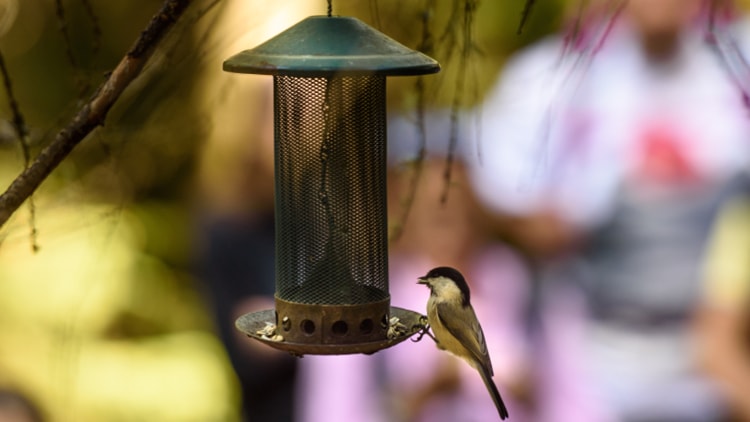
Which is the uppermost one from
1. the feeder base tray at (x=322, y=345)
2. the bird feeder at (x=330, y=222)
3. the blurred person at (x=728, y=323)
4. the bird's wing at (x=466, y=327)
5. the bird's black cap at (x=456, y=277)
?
the bird feeder at (x=330, y=222)

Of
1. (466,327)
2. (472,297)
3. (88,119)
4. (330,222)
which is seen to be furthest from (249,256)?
(88,119)

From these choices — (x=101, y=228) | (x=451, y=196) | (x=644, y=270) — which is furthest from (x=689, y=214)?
(x=101, y=228)

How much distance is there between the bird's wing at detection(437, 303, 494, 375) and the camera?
2.89 meters

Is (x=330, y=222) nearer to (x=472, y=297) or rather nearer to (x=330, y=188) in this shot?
(x=330, y=188)

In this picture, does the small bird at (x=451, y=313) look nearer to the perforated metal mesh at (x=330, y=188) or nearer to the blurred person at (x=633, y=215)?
the perforated metal mesh at (x=330, y=188)

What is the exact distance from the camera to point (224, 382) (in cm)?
523

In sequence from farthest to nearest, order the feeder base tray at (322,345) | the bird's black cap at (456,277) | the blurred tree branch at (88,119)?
1. the bird's black cap at (456,277)
2. the feeder base tray at (322,345)
3. the blurred tree branch at (88,119)

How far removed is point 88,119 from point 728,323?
259 centimetres

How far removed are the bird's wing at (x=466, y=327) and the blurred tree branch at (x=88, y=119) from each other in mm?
1236

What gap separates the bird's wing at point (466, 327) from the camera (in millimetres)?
2889

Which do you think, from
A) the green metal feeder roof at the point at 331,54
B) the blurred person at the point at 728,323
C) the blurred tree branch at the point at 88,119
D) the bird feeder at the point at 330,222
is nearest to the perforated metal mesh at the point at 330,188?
the bird feeder at the point at 330,222

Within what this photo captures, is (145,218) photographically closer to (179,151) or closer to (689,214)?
(179,151)

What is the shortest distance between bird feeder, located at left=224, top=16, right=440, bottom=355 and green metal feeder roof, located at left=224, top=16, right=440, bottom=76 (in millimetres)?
70

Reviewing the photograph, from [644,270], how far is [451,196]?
0.68 meters
